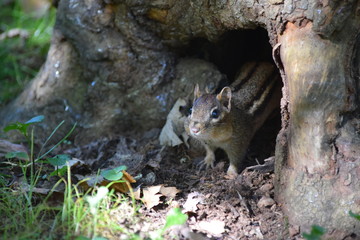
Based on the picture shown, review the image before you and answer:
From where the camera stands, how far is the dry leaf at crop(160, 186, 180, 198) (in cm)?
363

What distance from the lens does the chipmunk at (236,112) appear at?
13.6ft

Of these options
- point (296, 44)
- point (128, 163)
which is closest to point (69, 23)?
point (128, 163)

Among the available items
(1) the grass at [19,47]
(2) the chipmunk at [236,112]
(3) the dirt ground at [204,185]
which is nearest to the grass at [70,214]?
(3) the dirt ground at [204,185]

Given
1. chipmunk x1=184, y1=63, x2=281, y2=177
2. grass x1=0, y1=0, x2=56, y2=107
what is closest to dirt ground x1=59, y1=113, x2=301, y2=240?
chipmunk x1=184, y1=63, x2=281, y2=177

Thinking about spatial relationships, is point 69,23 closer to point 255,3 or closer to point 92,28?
point 92,28

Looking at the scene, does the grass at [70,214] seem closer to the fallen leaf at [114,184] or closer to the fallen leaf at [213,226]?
the fallen leaf at [114,184]

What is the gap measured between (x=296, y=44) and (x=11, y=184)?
8.34ft

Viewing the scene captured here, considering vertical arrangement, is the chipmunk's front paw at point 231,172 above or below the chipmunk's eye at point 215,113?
below

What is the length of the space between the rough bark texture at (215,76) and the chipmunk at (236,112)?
38 centimetres

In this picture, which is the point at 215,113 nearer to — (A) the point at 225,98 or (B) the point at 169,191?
(A) the point at 225,98

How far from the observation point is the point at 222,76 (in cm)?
483

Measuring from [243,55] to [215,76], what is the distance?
79 centimetres

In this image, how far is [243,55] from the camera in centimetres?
541

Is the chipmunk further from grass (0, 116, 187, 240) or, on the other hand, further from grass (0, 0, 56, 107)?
grass (0, 0, 56, 107)
